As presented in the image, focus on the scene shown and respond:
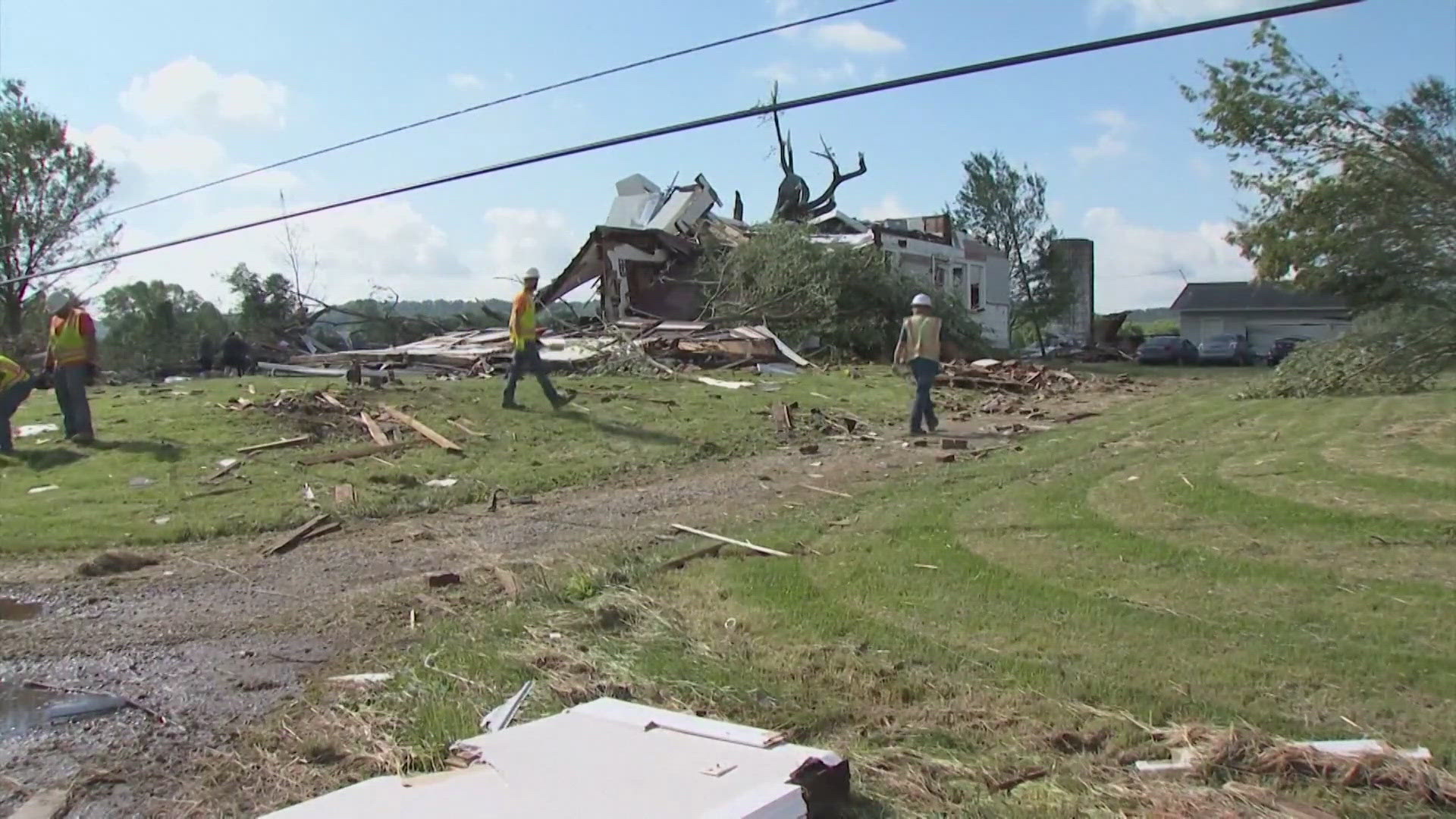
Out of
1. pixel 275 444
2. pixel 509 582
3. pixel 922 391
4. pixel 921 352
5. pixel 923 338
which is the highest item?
pixel 923 338

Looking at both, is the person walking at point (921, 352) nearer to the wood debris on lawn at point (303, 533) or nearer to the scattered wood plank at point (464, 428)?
the scattered wood plank at point (464, 428)

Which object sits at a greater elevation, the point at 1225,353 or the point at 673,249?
the point at 673,249

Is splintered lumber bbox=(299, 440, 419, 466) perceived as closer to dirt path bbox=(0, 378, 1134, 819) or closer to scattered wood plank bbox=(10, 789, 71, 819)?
dirt path bbox=(0, 378, 1134, 819)

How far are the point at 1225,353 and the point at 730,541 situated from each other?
1677 inches

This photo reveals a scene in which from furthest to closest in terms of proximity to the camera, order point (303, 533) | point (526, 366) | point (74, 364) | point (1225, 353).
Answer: point (1225, 353), point (526, 366), point (74, 364), point (303, 533)

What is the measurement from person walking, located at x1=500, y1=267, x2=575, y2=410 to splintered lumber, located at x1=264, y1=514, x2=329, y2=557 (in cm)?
521

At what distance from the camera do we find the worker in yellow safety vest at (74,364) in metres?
12.6

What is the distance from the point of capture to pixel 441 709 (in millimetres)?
4723

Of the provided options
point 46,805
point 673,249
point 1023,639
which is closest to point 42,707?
point 46,805

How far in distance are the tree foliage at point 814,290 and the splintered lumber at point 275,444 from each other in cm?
1534

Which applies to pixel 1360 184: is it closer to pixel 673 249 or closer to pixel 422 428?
pixel 422 428

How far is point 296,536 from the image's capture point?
29.9ft

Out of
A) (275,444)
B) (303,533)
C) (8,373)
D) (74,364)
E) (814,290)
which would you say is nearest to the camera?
(303,533)

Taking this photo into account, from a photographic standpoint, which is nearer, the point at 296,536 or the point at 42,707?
the point at 42,707
